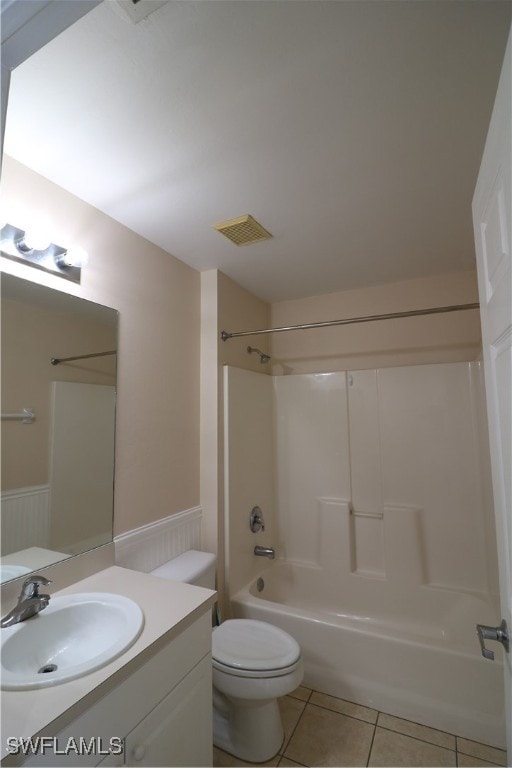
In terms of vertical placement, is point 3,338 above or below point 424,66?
below

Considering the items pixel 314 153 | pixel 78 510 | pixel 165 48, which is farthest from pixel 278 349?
pixel 165 48

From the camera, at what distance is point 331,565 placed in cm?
250

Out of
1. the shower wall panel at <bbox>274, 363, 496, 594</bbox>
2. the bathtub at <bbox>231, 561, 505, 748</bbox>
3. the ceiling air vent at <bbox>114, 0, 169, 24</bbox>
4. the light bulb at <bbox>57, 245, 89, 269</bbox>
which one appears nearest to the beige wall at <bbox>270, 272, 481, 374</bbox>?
the shower wall panel at <bbox>274, 363, 496, 594</bbox>

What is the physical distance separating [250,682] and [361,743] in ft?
2.10

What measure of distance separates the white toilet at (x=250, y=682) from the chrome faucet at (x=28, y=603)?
66 cm

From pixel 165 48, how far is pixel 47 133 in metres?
0.53

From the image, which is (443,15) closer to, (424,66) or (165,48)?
(424,66)

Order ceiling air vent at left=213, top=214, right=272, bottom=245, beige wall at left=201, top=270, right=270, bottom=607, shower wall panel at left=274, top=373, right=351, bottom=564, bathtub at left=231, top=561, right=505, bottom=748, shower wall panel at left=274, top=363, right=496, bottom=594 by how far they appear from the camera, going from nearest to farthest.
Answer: bathtub at left=231, top=561, right=505, bottom=748
ceiling air vent at left=213, top=214, right=272, bottom=245
beige wall at left=201, top=270, right=270, bottom=607
shower wall panel at left=274, top=363, right=496, bottom=594
shower wall panel at left=274, top=373, right=351, bottom=564

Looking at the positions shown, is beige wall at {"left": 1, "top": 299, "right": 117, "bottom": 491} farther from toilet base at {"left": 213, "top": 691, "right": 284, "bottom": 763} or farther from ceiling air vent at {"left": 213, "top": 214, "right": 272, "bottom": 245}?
toilet base at {"left": 213, "top": 691, "right": 284, "bottom": 763}

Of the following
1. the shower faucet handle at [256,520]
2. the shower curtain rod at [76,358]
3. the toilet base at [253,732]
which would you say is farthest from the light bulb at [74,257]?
the toilet base at [253,732]

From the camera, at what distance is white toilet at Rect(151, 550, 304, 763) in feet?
4.83

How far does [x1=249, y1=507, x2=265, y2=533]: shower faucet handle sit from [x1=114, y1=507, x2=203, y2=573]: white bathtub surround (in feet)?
1.43

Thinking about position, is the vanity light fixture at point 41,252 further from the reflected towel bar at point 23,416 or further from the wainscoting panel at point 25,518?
the wainscoting panel at point 25,518

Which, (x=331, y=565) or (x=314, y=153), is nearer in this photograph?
(x=314, y=153)
